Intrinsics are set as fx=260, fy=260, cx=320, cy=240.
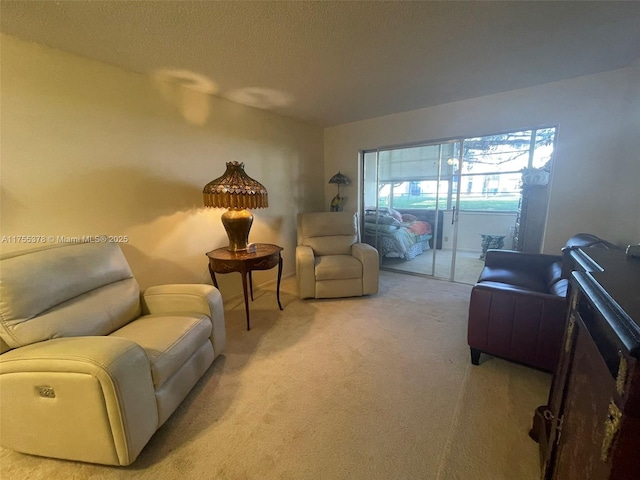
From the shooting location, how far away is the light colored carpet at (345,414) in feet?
3.78

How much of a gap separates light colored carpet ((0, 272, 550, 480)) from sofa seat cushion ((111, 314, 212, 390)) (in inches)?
13.0

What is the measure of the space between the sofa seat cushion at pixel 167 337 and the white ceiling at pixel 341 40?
1.75 meters

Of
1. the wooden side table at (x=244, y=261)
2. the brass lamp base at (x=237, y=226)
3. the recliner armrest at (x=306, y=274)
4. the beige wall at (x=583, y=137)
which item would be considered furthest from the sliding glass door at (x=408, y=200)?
the brass lamp base at (x=237, y=226)

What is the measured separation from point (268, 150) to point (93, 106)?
1.69 m

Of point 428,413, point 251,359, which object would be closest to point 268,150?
point 251,359

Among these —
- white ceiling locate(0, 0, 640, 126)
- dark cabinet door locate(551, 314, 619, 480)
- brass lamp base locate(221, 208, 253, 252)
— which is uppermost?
white ceiling locate(0, 0, 640, 126)

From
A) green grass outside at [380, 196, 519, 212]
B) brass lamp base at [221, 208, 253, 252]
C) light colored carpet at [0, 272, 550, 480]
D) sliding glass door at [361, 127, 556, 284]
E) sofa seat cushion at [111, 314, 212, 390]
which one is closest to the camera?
light colored carpet at [0, 272, 550, 480]

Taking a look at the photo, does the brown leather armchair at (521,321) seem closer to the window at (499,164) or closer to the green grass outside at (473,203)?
the window at (499,164)

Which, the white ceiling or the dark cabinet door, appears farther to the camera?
the white ceiling

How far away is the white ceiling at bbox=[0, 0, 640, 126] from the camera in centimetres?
142

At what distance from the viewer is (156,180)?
2.29 metres

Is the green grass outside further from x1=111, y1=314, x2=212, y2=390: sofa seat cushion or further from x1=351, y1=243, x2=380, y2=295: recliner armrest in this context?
x1=111, y1=314, x2=212, y2=390: sofa seat cushion

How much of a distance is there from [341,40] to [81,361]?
221cm

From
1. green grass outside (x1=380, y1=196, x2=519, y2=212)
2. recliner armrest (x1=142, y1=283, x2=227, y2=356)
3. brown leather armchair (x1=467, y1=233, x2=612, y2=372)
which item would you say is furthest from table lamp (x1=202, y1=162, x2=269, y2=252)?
green grass outside (x1=380, y1=196, x2=519, y2=212)
